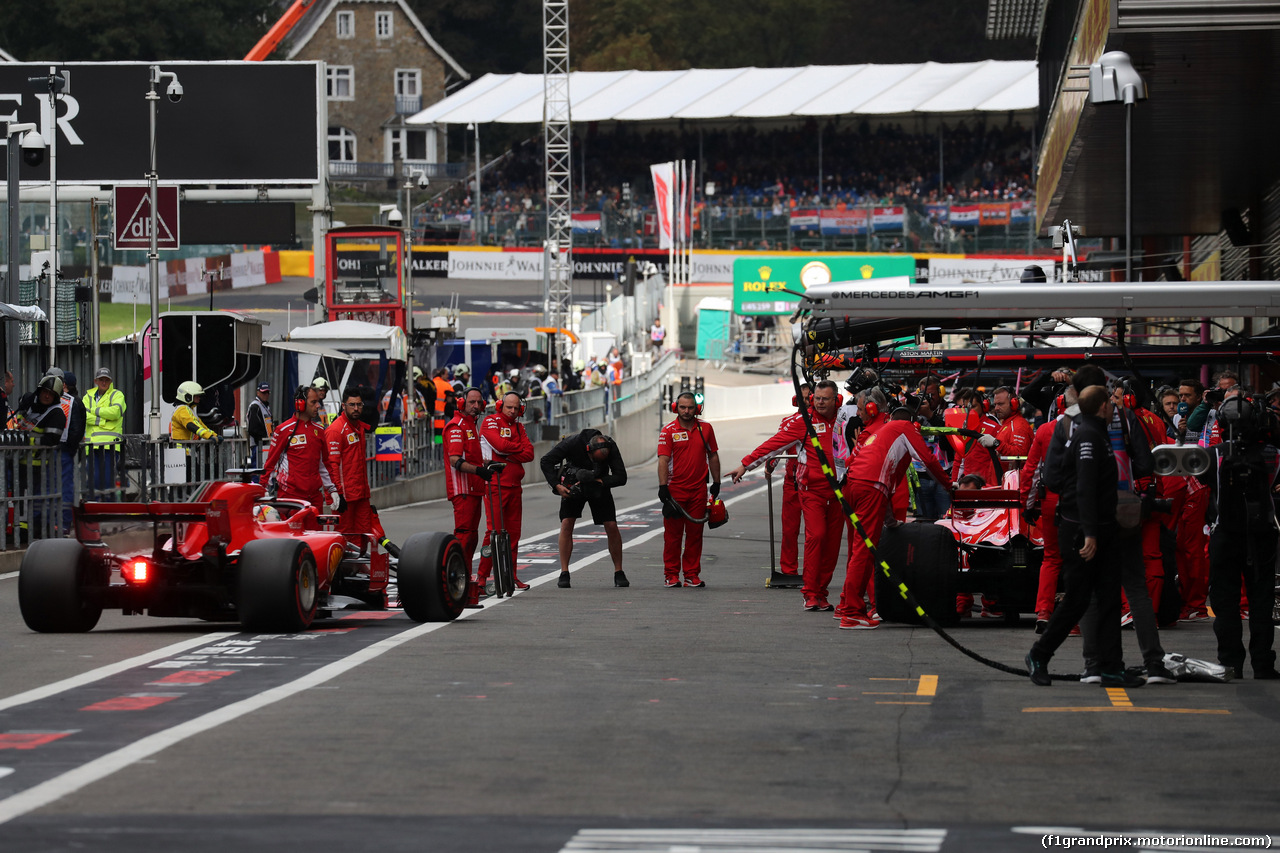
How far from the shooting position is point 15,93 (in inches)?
1480

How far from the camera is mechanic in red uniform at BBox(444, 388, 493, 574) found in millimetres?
15742

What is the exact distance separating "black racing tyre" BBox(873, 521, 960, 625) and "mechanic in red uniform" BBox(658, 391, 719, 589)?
12.4ft

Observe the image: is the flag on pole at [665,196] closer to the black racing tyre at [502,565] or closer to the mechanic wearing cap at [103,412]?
the mechanic wearing cap at [103,412]

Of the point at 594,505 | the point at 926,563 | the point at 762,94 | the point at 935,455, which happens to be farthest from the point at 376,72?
the point at 926,563

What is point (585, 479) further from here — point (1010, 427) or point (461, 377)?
point (461, 377)

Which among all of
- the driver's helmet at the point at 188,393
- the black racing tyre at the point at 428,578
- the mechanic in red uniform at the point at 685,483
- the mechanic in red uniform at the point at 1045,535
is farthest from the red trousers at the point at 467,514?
the driver's helmet at the point at 188,393

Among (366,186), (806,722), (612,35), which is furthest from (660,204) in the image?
(806,722)

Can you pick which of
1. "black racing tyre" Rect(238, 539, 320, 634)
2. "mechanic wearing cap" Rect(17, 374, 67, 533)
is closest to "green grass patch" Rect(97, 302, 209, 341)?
"mechanic wearing cap" Rect(17, 374, 67, 533)

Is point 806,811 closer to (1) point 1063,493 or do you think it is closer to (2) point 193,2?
(1) point 1063,493

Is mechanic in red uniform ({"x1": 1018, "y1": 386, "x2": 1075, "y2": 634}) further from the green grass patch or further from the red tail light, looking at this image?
the green grass patch

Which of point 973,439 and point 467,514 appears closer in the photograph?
point 467,514

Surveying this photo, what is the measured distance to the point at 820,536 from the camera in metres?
14.2

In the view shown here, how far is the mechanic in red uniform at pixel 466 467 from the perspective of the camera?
51.6ft

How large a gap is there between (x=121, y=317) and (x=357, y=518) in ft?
158
